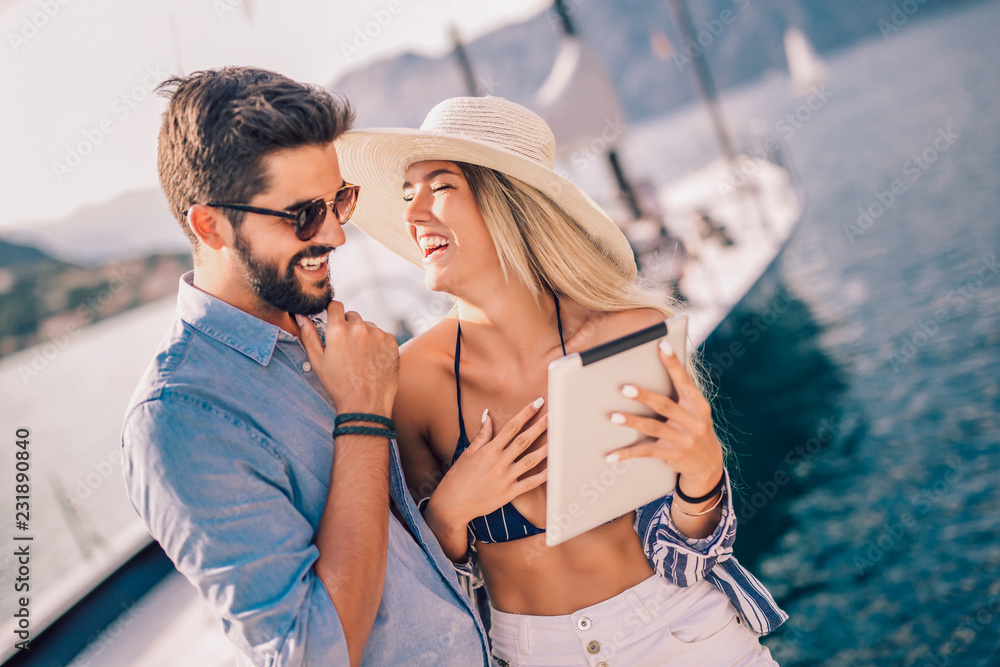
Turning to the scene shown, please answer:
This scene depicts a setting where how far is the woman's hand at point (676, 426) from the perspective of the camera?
5.16 ft

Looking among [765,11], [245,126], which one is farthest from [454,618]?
[765,11]

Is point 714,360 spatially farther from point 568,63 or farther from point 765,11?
point 765,11

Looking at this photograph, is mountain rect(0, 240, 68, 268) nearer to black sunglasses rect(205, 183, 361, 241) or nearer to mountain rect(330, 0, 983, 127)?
black sunglasses rect(205, 183, 361, 241)

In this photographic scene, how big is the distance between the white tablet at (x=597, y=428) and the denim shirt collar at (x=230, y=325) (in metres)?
0.63

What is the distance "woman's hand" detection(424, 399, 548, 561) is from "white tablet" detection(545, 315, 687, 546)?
175mm

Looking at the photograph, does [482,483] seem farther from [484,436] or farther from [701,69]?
[701,69]

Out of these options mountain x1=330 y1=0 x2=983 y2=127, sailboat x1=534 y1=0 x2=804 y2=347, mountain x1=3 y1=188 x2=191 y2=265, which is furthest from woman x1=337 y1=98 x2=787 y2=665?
mountain x1=330 y1=0 x2=983 y2=127

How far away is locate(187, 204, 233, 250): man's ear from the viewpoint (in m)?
1.54

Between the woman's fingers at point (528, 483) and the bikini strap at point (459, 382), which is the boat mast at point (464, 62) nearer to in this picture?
the bikini strap at point (459, 382)

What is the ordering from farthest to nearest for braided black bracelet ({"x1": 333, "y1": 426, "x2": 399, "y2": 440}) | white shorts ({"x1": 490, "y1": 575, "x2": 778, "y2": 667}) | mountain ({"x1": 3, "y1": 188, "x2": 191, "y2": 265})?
mountain ({"x1": 3, "y1": 188, "x2": 191, "y2": 265})
white shorts ({"x1": 490, "y1": 575, "x2": 778, "y2": 667})
braided black bracelet ({"x1": 333, "y1": 426, "x2": 399, "y2": 440})

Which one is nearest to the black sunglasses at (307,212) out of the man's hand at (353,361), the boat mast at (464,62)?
the man's hand at (353,361)

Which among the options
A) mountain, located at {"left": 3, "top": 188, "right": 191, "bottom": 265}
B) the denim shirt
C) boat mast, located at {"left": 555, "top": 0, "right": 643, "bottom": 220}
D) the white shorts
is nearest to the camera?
the denim shirt

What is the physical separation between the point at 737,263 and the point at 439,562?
9998 mm

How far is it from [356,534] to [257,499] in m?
0.20
